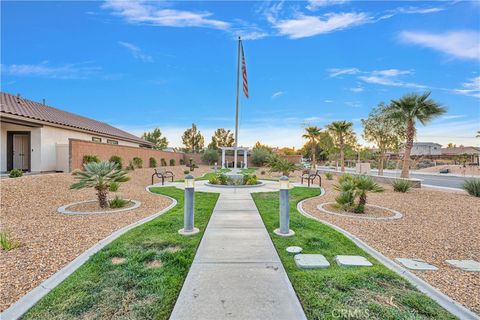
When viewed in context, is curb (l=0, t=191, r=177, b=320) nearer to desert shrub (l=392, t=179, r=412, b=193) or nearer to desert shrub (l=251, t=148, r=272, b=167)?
desert shrub (l=392, t=179, r=412, b=193)

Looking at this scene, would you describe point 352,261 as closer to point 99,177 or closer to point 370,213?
point 370,213

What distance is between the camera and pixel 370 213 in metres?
7.56

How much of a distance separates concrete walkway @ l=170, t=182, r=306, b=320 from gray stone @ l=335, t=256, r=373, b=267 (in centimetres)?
93

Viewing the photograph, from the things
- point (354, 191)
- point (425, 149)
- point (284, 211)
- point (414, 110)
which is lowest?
point (284, 211)

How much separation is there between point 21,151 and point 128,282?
16.5 m

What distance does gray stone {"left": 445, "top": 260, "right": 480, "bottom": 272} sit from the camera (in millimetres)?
3852

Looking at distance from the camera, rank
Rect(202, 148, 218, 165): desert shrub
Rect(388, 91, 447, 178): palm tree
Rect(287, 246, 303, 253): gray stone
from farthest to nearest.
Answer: Rect(202, 148, 218, 165): desert shrub, Rect(388, 91, 447, 178): palm tree, Rect(287, 246, 303, 253): gray stone

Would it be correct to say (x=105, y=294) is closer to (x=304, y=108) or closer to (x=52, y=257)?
(x=52, y=257)

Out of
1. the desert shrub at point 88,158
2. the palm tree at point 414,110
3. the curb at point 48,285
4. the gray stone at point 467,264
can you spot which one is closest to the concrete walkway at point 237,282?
the curb at point 48,285

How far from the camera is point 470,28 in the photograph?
1048 cm

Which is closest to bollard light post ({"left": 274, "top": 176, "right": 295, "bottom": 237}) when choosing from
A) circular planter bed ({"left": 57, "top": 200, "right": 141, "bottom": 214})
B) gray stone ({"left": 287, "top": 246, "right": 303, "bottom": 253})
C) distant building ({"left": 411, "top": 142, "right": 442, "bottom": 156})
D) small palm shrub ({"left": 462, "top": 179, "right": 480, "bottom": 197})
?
gray stone ({"left": 287, "top": 246, "right": 303, "bottom": 253})

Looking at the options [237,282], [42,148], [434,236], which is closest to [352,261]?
[237,282]

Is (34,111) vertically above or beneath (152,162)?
above

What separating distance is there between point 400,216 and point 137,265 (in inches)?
276
